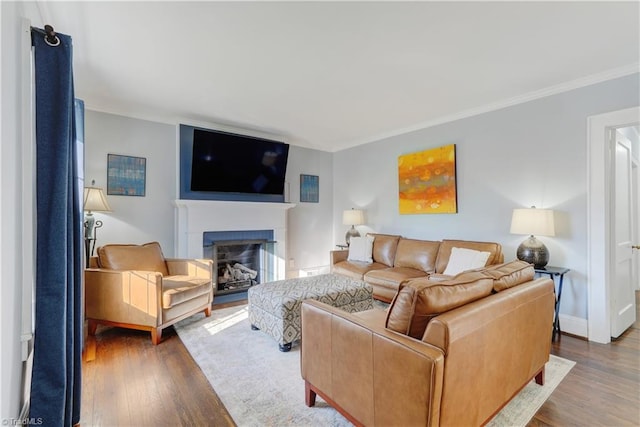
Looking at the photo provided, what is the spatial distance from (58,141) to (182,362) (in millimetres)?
1808

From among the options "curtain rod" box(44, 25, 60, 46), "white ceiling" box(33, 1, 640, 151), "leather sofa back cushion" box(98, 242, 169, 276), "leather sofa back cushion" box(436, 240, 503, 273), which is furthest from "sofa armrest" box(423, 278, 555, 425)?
"leather sofa back cushion" box(98, 242, 169, 276)

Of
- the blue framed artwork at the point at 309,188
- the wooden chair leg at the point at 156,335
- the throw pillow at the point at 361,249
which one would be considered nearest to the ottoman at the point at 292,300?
the wooden chair leg at the point at 156,335

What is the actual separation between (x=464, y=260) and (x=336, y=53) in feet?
8.26

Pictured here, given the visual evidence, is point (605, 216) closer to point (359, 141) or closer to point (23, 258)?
point (359, 141)

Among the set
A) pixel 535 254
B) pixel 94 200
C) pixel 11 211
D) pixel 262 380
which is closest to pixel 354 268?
pixel 535 254

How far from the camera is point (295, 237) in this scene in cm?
509

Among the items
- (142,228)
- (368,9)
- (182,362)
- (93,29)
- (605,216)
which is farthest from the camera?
(142,228)

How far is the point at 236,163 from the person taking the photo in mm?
4266

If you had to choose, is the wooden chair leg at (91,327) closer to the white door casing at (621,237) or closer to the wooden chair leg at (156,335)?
the wooden chair leg at (156,335)

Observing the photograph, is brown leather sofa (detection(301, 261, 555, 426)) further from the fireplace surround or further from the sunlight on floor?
the fireplace surround

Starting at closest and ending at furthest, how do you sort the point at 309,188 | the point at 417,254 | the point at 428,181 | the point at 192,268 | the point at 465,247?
the point at 192,268, the point at 465,247, the point at 417,254, the point at 428,181, the point at 309,188

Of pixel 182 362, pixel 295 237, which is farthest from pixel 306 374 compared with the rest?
pixel 295 237

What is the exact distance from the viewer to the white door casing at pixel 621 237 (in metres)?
2.77

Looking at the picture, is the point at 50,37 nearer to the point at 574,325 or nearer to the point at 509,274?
the point at 509,274
